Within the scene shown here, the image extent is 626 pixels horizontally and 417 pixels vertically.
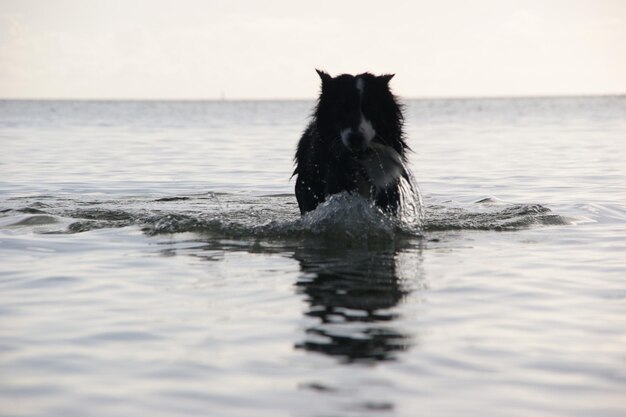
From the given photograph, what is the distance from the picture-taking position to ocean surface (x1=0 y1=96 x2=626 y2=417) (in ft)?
14.5

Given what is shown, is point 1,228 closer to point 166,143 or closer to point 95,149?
point 95,149

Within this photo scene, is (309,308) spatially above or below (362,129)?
below

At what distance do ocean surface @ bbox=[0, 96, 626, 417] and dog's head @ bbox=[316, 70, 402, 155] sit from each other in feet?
2.67

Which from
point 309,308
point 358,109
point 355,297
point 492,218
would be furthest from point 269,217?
point 309,308

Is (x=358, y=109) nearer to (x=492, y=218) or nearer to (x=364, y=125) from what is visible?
(x=364, y=125)

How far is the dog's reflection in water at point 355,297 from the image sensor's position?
5242 mm

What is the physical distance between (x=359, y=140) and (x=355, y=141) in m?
0.04

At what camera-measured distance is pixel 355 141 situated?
848cm

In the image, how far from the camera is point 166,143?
30.6 m

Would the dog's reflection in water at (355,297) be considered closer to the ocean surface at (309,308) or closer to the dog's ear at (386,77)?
the ocean surface at (309,308)

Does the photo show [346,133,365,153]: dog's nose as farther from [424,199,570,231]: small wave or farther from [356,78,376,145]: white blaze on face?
[424,199,570,231]: small wave

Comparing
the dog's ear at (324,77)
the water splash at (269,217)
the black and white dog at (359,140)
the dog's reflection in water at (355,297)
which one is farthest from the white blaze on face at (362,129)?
the dog's reflection in water at (355,297)

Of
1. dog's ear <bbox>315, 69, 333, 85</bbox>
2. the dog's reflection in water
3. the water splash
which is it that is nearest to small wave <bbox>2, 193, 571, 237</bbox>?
the water splash

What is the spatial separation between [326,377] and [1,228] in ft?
20.8
